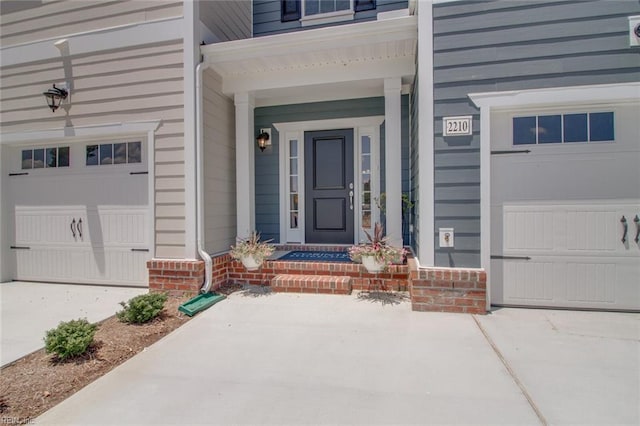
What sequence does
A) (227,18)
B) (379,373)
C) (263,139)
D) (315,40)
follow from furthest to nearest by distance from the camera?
1. (263,139)
2. (227,18)
3. (315,40)
4. (379,373)

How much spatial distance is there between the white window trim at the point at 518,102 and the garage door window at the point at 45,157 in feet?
17.1

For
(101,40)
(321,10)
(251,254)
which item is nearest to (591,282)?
(251,254)

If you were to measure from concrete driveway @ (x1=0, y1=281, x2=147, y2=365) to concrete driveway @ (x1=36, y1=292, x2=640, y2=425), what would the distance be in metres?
1.13

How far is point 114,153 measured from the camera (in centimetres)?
421

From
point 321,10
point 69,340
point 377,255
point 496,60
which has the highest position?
point 321,10

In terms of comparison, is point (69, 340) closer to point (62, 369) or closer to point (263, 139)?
point (62, 369)

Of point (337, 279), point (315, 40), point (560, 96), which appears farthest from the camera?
point (337, 279)

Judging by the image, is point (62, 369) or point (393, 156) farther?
point (393, 156)

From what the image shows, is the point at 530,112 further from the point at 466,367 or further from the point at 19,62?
the point at 19,62

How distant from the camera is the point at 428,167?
128 inches

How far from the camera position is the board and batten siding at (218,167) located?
4035 mm

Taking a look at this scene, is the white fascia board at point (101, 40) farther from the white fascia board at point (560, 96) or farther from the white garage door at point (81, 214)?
the white fascia board at point (560, 96)

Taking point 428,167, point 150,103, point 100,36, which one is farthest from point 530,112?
point 100,36

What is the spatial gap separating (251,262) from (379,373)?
7.52ft
